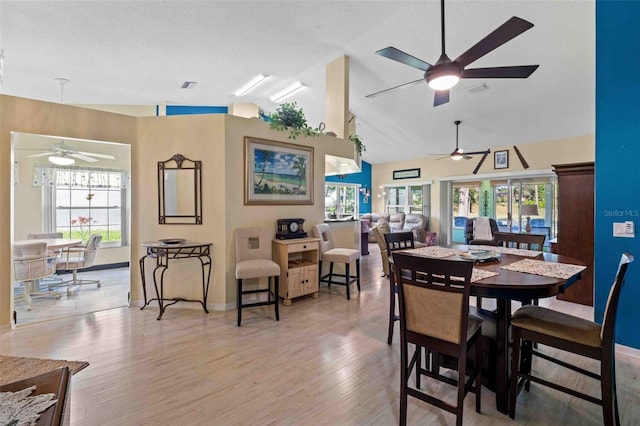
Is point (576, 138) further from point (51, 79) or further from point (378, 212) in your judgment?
point (51, 79)

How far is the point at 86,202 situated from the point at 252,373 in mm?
5727

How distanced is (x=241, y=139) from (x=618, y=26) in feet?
12.6

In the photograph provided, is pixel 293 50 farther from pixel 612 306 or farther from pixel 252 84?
pixel 612 306

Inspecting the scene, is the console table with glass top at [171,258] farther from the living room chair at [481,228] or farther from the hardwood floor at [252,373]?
the living room chair at [481,228]

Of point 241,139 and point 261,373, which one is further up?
point 241,139

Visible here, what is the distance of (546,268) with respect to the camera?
2.03 meters

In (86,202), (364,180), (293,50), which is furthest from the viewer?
(364,180)

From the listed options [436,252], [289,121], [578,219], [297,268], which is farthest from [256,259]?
[578,219]

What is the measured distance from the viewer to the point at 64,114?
3182mm

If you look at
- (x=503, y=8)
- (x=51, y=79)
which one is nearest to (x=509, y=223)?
(x=503, y=8)

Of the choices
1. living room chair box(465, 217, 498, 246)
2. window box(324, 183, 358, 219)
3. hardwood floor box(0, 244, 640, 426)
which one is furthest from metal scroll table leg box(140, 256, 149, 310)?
living room chair box(465, 217, 498, 246)

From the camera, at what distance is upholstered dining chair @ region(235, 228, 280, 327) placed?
3232 mm

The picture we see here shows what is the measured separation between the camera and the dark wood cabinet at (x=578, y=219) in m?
3.61

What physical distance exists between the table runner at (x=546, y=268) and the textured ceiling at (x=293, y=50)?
9.97 feet
